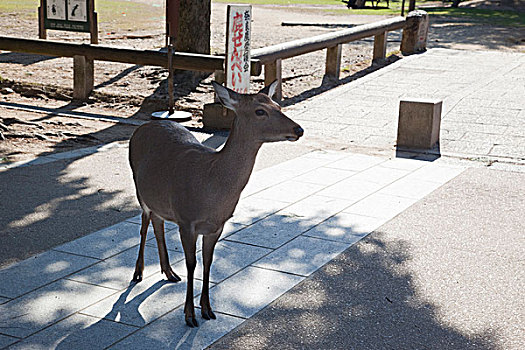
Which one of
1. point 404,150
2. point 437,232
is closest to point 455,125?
point 404,150

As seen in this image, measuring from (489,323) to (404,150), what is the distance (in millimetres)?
4817

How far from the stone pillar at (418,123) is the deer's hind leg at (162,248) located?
16.8 feet

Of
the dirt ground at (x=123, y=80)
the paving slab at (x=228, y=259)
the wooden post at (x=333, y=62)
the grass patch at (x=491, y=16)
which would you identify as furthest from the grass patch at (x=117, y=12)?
the paving slab at (x=228, y=259)

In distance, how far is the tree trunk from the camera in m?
12.9

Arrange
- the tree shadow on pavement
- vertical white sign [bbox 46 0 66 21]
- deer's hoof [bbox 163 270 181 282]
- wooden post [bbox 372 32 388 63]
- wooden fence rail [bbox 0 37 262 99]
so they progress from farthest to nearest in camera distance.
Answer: wooden post [bbox 372 32 388 63] → vertical white sign [bbox 46 0 66 21] → wooden fence rail [bbox 0 37 262 99] → deer's hoof [bbox 163 270 181 282] → the tree shadow on pavement

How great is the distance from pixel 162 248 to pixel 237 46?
530 centimetres

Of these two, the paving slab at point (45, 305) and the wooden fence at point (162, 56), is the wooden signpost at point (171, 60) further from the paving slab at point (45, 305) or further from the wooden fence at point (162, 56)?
the paving slab at point (45, 305)

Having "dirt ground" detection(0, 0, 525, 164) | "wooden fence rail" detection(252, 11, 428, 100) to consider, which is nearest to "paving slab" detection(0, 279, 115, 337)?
"dirt ground" detection(0, 0, 525, 164)

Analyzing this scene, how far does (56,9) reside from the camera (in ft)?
38.3

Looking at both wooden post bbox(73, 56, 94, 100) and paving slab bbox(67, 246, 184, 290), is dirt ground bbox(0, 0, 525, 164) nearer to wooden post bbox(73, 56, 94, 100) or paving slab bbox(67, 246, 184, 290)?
wooden post bbox(73, 56, 94, 100)

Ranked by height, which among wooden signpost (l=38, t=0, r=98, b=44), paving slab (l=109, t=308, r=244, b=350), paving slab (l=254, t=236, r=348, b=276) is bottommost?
paving slab (l=254, t=236, r=348, b=276)

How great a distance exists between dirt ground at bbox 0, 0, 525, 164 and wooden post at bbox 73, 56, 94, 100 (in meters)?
0.18

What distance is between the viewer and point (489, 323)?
444cm

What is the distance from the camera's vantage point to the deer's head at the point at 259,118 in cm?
388
